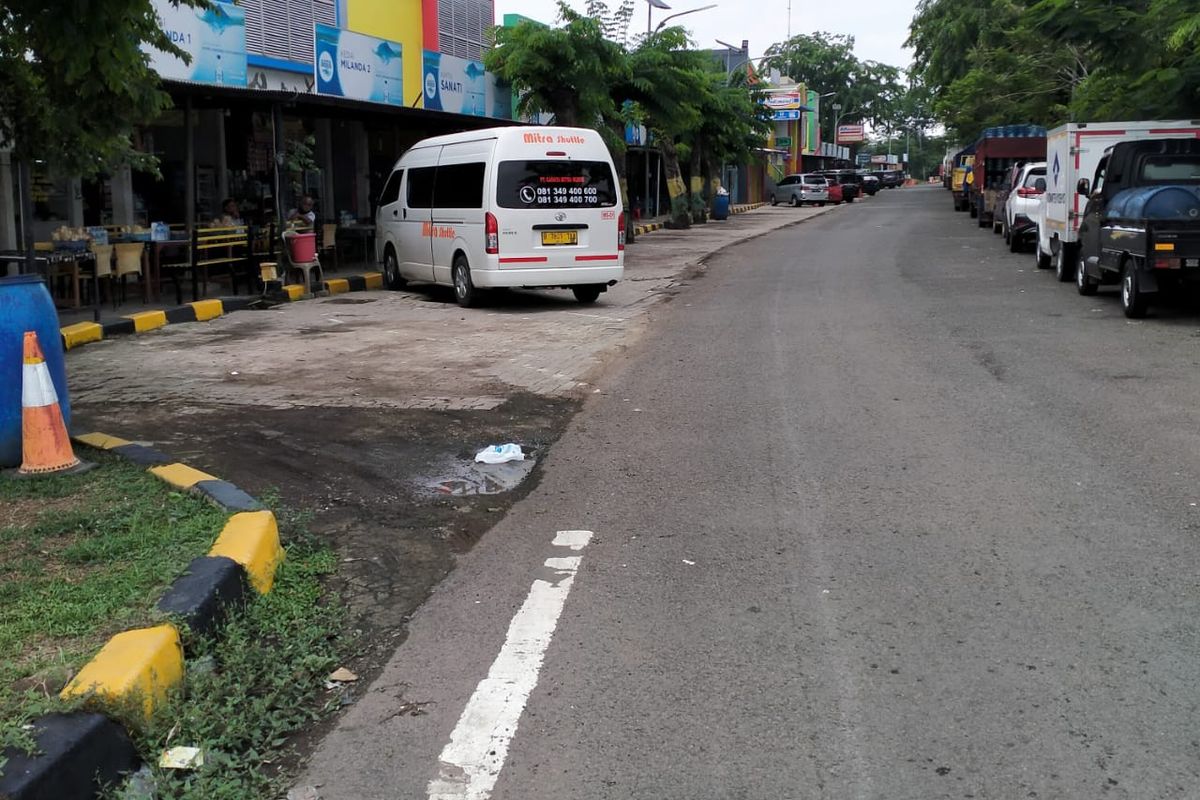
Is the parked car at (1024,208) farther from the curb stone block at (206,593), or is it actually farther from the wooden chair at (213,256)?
the curb stone block at (206,593)

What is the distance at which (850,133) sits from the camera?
103m

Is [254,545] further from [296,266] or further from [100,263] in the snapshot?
[296,266]

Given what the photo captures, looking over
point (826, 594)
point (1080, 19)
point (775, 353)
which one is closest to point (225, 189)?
point (775, 353)

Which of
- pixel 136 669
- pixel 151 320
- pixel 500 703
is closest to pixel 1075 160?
pixel 151 320

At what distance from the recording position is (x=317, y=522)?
6.12 meters

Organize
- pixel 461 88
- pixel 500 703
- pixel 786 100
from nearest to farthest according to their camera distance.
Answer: pixel 500 703
pixel 461 88
pixel 786 100

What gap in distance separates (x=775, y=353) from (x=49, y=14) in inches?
280

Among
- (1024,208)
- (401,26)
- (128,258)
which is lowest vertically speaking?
(128,258)

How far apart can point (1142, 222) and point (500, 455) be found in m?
8.83

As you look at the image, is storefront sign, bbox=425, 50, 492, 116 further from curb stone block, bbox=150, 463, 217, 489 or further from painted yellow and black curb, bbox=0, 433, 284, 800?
painted yellow and black curb, bbox=0, 433, 284, 800

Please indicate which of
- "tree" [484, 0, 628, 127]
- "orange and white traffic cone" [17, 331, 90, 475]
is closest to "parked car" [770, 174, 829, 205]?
"tree" [484, 0, 628, 127]

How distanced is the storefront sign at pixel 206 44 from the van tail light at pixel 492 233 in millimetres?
5218

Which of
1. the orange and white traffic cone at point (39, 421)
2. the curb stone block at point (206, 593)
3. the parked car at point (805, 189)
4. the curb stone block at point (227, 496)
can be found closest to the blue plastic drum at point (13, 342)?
the orange and white traffic cone at point (39, 421)

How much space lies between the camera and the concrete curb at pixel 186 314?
12789 millimetres
